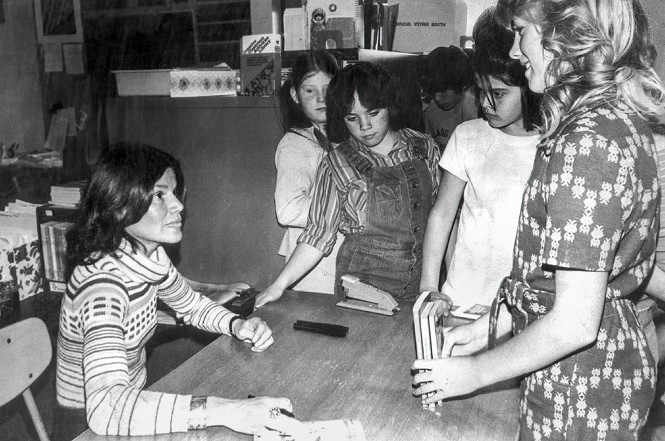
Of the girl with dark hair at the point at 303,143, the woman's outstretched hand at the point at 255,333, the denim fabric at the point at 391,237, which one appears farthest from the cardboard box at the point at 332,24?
the woman's outstretched hand at the point at 255,333

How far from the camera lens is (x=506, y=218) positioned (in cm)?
176

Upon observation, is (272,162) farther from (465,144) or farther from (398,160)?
(465,144)

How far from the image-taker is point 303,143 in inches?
88.4

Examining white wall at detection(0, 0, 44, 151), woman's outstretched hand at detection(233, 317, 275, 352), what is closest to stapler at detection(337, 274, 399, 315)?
woman's outstretched hand at detection(233, 317, 275, 352)

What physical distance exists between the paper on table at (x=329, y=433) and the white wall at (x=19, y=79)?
412cm

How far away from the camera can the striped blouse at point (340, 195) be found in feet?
6.42

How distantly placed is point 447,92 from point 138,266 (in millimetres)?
1550

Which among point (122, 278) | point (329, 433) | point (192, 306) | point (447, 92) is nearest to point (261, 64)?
point (447, 92)

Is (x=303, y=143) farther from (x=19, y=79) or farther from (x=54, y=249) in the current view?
(x=19, y=79)

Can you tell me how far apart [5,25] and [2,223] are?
2.60 m

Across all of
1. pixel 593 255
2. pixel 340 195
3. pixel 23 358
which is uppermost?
pixel 593 255

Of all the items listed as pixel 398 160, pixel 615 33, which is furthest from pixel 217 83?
pixel 615 33

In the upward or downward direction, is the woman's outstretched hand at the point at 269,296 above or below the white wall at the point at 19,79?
below

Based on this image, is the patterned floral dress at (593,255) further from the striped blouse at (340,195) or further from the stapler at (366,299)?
the striped blouse at (340,195)
